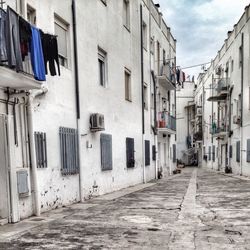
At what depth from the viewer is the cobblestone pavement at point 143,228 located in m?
5.27

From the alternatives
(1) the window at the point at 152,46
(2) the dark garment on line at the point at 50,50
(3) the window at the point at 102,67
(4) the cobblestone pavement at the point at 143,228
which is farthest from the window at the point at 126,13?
(4) the cobblestone pavement at the point at 143,228

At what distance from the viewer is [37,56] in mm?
6996

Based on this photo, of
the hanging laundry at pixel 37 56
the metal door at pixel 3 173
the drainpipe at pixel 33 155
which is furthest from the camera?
the drainpipe at pixel 33 155

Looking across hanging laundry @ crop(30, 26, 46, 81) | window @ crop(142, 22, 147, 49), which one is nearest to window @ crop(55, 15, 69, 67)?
hanging laundry @ crop(30, 26, 46, 81)

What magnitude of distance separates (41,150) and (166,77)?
15.2 metres

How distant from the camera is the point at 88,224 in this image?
6734 mm

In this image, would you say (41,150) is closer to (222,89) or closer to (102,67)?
(102,67)

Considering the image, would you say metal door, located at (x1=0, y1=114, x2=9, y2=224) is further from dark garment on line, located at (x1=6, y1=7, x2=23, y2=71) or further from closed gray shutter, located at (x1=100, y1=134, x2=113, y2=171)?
closed gray shutter, located at (x1=100, y1=134, x2=113, y2=171)

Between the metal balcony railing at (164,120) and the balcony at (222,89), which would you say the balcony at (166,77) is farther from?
the balcony at (222,89)

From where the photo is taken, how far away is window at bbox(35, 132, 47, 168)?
25.4ft

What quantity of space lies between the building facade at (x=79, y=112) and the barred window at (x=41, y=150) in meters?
0.02

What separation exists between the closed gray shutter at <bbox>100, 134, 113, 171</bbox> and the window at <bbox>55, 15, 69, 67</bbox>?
10.5 feet

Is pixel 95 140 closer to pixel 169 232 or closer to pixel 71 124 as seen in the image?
pixel 71 124

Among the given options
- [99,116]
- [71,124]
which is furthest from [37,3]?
[99,116]
